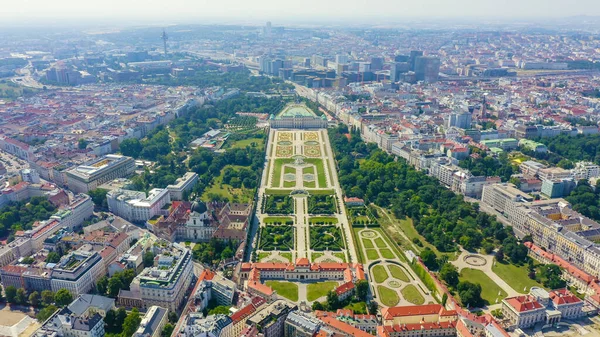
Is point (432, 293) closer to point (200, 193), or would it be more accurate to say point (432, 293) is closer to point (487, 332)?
point (487, 332)

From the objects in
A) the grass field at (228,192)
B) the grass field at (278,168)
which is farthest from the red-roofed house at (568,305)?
the grass field at (278,168)

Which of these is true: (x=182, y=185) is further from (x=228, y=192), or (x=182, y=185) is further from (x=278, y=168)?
(x=278, y=168)

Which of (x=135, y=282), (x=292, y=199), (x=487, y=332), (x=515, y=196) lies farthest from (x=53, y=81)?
(x=487, y=332)

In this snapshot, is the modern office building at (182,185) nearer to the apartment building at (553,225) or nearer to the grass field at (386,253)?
the grass field at (386,253)

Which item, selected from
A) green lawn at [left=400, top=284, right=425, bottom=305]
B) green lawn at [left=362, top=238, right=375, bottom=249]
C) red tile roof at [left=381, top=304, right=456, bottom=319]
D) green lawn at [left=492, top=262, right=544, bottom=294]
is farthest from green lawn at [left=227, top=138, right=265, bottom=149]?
red tile roof at [left=381, top=304, right=456, bottom=319]

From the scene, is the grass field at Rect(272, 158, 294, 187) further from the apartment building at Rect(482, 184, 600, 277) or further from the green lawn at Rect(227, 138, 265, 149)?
the apartment building at Rect(482, 184, 600, 277)

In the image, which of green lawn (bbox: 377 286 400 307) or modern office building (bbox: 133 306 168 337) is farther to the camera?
green lawn (bbox: 377 286 400 307)
